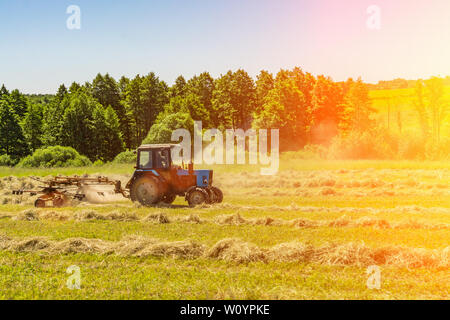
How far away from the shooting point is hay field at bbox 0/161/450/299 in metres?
7.16

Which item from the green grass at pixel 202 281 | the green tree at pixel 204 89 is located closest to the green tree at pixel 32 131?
the green tree at pixel 204 89

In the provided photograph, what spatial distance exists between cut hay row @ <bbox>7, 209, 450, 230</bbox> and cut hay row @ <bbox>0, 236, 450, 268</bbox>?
3806mm

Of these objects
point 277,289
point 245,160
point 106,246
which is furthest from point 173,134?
point 277,289

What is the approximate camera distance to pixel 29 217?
15211 mm

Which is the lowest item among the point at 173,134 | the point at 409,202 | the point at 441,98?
the point at 409,202

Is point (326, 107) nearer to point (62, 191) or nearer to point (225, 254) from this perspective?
point (62, 191)

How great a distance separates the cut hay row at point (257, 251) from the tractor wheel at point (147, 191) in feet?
25.5

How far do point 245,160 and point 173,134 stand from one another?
10.9m

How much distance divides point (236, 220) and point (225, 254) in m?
4.79

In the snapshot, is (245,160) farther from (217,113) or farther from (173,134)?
(217,113)

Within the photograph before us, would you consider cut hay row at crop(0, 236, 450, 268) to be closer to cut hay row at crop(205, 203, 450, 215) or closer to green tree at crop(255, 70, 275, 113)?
cut hay row at crop(205, 203, 450, 215)

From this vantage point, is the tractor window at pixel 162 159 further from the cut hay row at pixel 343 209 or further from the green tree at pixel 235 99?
the green tree at pixel 235 99

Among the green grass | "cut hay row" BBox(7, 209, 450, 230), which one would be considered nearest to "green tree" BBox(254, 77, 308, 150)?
"cut hay row" BBox(7, 209, 450, 230)

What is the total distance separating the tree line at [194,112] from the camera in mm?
62031
